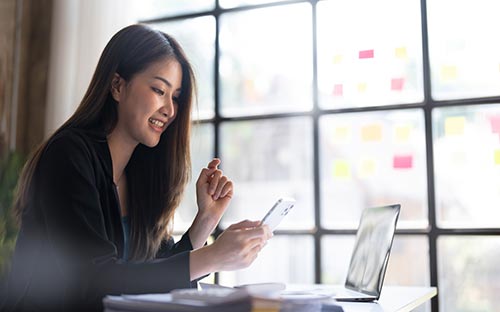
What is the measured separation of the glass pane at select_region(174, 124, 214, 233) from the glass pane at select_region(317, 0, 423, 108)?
0.58m

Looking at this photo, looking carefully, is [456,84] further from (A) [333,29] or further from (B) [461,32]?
(A) [333,29]

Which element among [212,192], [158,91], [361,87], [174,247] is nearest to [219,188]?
[212,192]

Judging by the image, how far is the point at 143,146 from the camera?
1760mm

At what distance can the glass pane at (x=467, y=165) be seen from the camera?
2.44 m

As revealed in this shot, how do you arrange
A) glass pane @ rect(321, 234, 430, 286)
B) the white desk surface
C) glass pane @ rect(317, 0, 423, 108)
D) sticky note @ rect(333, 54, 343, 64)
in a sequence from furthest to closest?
sticky note @ rect(333, 54, 343, 64) → glass pane @ rect(317, 0, 423, 108) → glass pane @ rect(321, 234, 430, 286) → the white desk surface

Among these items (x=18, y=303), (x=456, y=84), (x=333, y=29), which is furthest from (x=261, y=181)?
(x=18, y=303)

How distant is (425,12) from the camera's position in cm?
257

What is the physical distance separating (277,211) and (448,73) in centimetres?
142

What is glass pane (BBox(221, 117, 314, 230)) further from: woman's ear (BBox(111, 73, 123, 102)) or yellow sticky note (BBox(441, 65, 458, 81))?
woman's ear (BBox(111, 73, 123, 102))

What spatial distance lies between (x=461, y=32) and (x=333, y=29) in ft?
1.77

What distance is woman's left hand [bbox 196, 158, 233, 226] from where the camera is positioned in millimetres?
1721

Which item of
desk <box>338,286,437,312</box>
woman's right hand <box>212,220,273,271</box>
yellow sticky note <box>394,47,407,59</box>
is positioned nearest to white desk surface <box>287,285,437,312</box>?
desk <box>338,286,437,312</box>

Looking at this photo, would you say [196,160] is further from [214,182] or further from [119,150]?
[119,150]

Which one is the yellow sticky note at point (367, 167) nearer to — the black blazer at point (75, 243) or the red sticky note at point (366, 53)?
the red sticky note at point (366, 53)
